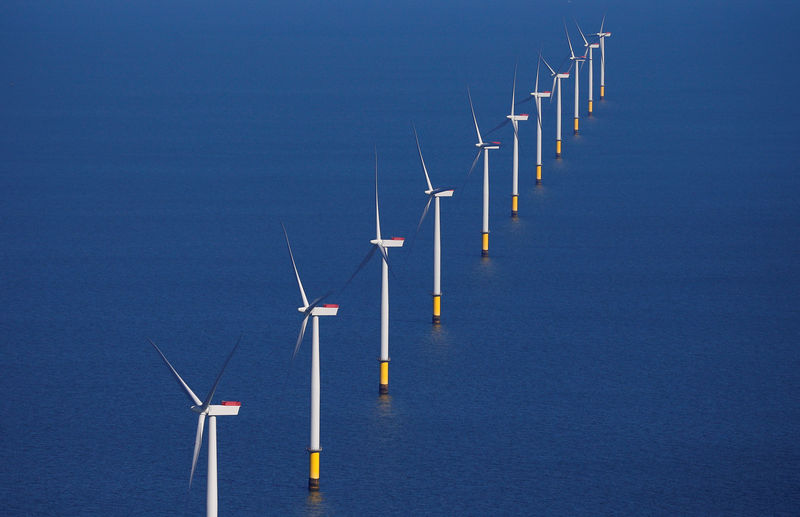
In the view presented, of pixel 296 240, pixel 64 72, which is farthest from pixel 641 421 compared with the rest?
pixel 64 72

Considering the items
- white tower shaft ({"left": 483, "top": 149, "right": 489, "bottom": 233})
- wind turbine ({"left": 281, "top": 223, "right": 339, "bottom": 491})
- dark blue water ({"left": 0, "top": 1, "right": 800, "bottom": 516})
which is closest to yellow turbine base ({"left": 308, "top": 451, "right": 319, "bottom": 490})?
wind turbine ({"left": 281, "top": 223, "right": 339, "bottom": 491})

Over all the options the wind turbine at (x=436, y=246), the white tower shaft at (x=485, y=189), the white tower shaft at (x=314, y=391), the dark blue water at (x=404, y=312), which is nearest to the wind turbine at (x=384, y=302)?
the dark blue water at (x=404, y=312)

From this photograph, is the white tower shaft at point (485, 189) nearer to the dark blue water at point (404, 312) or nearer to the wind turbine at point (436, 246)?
the dark blue water at point (404, 312)

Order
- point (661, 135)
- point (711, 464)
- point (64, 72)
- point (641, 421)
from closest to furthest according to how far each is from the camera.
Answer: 1. point (711, 464)
2. point (641, 421)
3. point (661, 135)
4. point (64, 72)

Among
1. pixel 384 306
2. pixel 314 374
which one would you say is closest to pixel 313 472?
pixel 314 374

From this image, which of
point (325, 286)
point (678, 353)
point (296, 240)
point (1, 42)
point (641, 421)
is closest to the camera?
point (641, 421)

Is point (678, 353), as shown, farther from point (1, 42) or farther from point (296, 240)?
point (1, 42)

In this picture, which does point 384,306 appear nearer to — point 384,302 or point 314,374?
point 384,302
